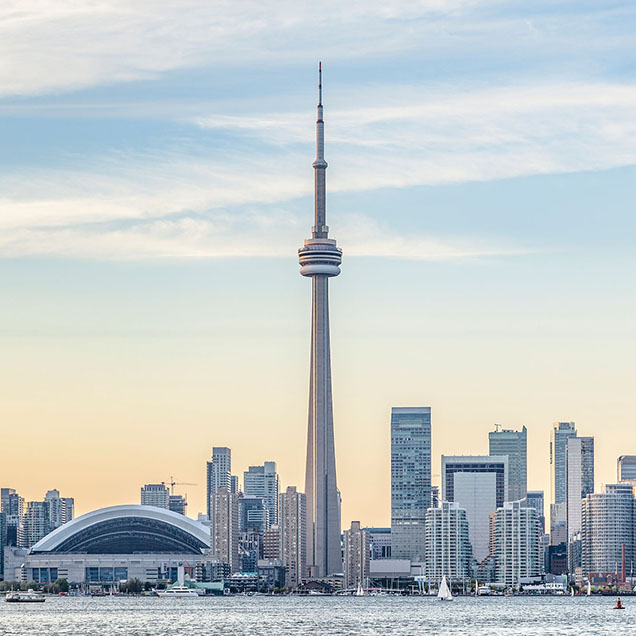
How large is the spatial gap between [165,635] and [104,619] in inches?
1884

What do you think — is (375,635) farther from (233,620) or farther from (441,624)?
(233,620)

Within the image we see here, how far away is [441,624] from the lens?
17012 centimetres

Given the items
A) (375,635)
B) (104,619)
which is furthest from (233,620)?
(375,635)

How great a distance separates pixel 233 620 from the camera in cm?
18625

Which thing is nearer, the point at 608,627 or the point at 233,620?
the point at 608,627

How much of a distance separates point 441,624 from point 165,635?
115ft

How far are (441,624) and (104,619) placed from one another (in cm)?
4535

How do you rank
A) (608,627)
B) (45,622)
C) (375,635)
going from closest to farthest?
(375,635), (608,627), (45,622)

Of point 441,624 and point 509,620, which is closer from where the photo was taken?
point 441,624

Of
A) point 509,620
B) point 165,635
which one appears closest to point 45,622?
point 165,635

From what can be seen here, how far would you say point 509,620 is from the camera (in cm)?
18425

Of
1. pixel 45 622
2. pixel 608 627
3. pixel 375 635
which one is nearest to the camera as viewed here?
pixel 375 635

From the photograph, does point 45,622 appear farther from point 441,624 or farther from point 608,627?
point 608,627

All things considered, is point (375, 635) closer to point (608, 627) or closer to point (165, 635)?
point (165, 635)
